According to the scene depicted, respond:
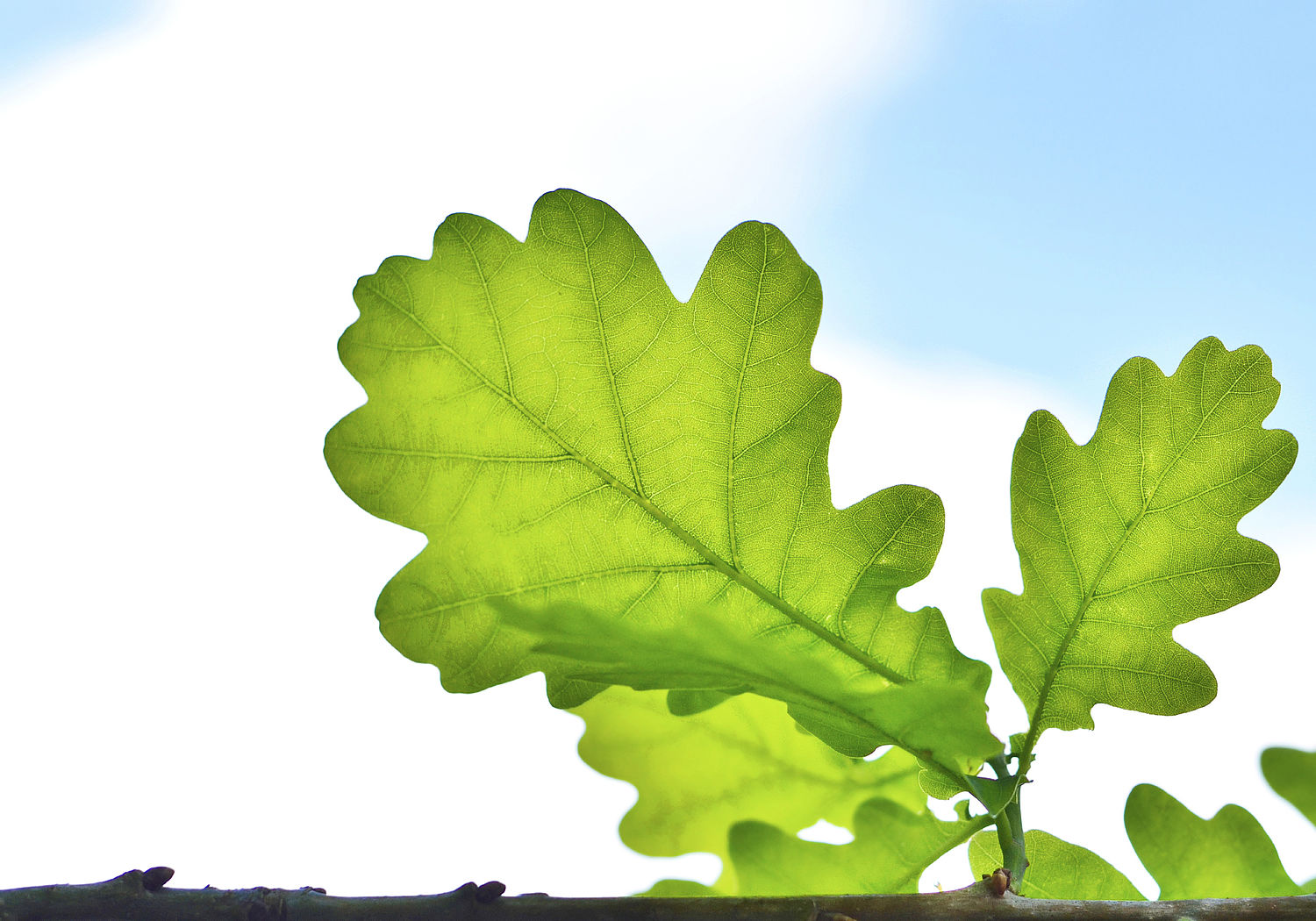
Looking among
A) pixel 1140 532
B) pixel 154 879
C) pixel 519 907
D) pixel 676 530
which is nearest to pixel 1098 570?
pixel 1140 532

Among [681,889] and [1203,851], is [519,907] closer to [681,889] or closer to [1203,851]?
[681,889]

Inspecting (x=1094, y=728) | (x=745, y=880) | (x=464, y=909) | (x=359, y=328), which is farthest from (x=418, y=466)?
(x=1094, y=728)

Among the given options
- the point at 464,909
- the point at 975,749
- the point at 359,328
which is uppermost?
the point at 359,328

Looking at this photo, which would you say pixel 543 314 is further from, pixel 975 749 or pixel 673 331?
pixel 975 749

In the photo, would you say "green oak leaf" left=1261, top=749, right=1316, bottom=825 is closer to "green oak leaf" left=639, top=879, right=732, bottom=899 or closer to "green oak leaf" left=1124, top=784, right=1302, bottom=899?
"green oak leaf" left=1124, top=784, right=1302, bottom=899

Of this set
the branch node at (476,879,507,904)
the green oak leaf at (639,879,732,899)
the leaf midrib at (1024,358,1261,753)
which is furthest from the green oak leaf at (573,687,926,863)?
the branch node at (476,879,507,904)
